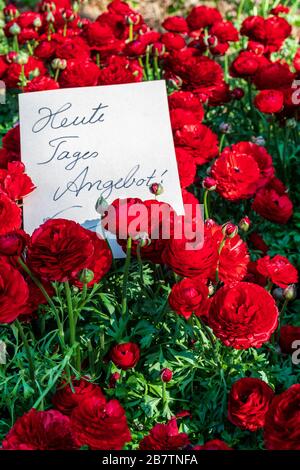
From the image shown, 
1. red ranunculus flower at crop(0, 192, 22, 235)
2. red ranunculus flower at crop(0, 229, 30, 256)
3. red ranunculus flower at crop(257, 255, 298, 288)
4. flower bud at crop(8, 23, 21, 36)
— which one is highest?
flower bud at crop(8, 23, 21, 36)

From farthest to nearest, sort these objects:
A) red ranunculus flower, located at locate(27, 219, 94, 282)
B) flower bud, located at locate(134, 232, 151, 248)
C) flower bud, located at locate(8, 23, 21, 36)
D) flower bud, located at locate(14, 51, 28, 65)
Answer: flower bud, located at locate(8, 23, 21, 36) → flower bud, located at locate(14, 51, 28, 65) → flower bud, located at locate(134, 232, 151, 248) → red ranunculus flower, located at locate(27, 219, 94, 282)

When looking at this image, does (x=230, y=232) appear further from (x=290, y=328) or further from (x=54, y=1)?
(x=54, y=1)

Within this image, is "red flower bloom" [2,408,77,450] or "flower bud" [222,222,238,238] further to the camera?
"flower bud" [222,222,238,238]

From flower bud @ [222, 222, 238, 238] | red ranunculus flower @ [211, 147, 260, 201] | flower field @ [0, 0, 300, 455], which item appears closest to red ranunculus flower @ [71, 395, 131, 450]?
flower field @ [0, 0, 300, 455]

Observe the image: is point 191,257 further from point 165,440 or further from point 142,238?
point 165,440

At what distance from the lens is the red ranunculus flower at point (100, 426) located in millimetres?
816

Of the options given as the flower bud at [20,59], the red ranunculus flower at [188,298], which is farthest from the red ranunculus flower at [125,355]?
the flower bud at [20,59]

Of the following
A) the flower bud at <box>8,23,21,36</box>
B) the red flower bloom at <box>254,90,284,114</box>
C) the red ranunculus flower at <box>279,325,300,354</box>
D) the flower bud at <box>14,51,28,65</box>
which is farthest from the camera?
the flower bud at <box>8,23,21,36</box>

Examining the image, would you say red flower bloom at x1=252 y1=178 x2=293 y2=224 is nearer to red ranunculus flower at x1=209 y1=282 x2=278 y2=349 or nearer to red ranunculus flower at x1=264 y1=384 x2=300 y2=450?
red ranunculus flower at x1=209 y1=282 x2=278 y2=349

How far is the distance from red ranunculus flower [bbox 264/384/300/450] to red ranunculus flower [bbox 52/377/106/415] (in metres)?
0.24

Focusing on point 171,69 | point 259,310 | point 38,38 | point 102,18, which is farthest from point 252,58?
point 259,310

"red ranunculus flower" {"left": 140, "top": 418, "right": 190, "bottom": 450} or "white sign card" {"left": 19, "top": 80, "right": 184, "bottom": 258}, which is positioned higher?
"white sign card" {"left": 19, "top": 80, "right": 184, "bottom": 258}

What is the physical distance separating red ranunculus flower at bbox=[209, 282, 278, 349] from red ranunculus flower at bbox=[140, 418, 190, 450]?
0.53 feet

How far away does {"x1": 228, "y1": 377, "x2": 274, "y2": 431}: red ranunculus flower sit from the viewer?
3.04ft
